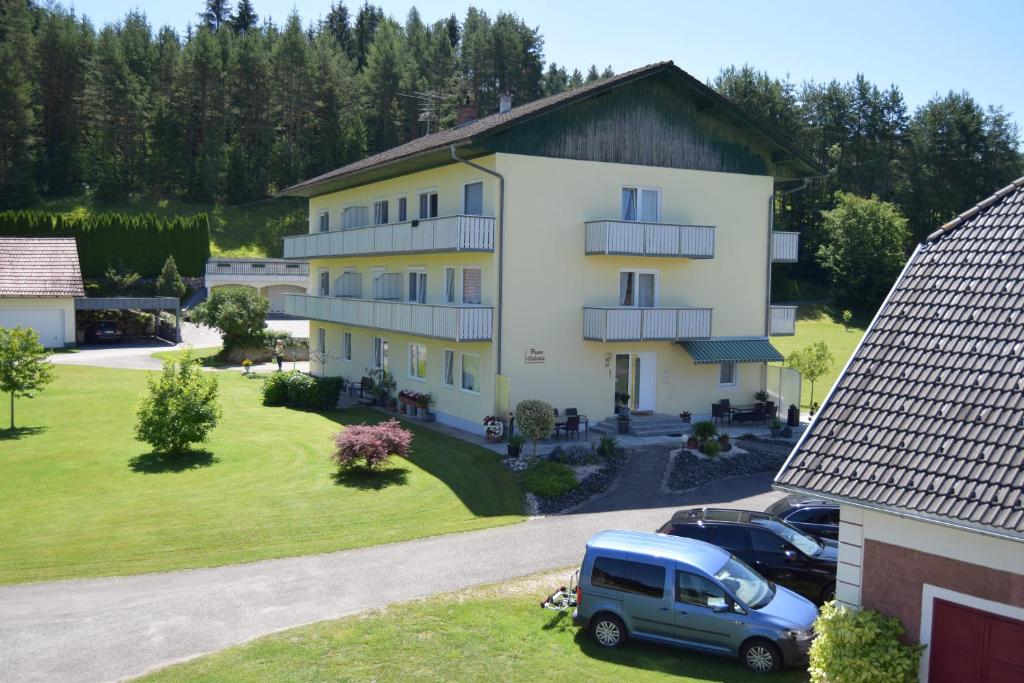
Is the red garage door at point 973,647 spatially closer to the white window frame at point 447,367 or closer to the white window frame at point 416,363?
the white window frame at point 447,367

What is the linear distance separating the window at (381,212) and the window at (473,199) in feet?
25.6

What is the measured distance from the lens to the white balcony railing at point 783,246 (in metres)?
33.1

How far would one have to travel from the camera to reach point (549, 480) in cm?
2222

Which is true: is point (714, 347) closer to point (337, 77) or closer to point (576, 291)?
point (576, 291)

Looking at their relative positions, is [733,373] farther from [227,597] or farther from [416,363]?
[227,597]

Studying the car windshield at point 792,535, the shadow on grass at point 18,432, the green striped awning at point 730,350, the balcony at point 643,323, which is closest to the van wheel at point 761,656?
the car windshield at point 792,535

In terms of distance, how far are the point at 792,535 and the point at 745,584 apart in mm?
3037

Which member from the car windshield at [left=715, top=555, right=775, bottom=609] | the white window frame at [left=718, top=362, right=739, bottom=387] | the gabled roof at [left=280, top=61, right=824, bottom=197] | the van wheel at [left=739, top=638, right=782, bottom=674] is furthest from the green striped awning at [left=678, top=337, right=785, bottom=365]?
the van wheel at [left=739, top=638, right=782, bottom=674]

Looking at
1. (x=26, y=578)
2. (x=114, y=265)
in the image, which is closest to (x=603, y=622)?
(x=26, y=578)

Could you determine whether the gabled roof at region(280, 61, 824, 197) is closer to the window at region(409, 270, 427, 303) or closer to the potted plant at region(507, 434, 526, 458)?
the window at region(409, 270, 427, 303)

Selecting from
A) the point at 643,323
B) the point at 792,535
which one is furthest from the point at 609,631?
the point at 643,323

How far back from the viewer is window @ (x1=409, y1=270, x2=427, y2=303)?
107ft

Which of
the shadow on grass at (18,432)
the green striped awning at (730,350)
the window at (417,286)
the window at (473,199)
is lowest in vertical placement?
the shadow on grass at (18,432)

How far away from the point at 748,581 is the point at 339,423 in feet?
67.9
